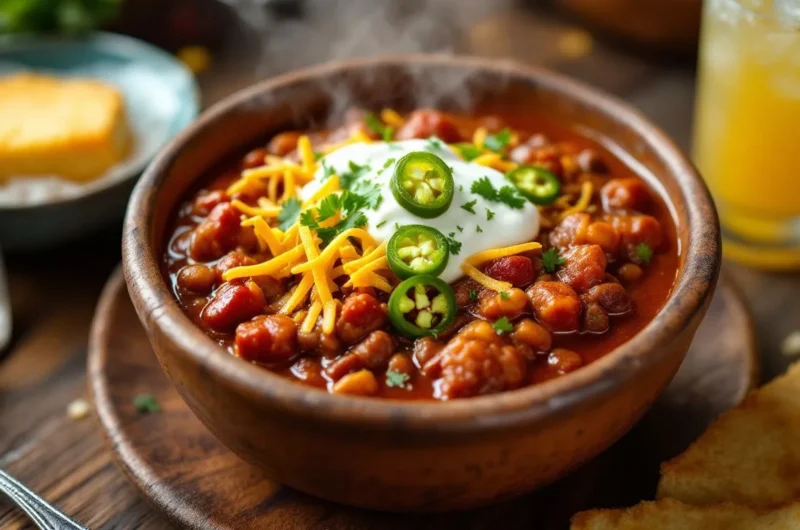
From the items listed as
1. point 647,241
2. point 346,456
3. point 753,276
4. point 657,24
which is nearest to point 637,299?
point 647,241


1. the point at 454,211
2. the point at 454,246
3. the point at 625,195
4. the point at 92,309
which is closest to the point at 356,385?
the point at 454,246

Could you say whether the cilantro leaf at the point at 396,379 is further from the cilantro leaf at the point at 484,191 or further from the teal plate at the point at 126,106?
the teal plate at the point at 126,106

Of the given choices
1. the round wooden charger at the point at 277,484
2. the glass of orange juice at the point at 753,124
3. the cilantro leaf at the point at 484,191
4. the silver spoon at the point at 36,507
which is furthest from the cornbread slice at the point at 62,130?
the glass of orange juice at the point at 753,124

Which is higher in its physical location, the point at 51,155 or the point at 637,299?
the point at 637,299

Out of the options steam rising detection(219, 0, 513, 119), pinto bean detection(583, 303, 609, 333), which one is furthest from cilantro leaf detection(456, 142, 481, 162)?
steam rising detection(219, 0, 513, 119)

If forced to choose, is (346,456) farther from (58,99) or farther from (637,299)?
(58,99)

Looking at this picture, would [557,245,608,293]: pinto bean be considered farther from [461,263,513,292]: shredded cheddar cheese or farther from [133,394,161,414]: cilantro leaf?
[133,394,161,414]: cilantro leaf
